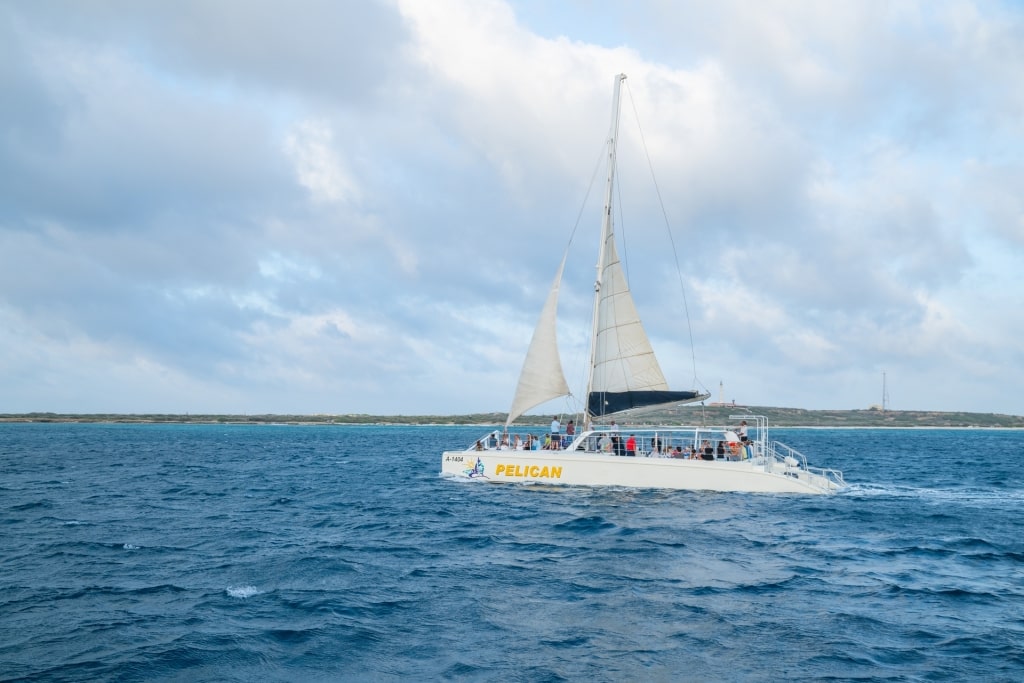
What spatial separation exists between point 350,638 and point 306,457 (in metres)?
55.4

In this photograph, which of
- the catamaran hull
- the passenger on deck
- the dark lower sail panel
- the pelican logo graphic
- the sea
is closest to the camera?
the sea

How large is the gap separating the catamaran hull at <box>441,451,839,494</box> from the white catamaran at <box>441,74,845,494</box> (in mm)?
44

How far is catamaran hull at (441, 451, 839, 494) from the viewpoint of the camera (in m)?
32.1

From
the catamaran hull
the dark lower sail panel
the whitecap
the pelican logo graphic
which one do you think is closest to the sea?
the whitecap

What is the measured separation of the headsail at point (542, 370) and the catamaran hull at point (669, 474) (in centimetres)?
322

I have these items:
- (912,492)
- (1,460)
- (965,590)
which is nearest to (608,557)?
(965,590)

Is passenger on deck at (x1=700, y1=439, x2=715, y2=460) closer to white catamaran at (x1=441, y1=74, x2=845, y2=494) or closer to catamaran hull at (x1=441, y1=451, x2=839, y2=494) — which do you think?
white catamaran at (x1=441, y1=74, x2=845, y2=494)

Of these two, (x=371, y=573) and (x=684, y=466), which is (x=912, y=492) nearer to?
(x=684, y=466)

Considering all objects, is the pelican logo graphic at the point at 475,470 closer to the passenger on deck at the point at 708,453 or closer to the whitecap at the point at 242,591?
the passenger on deck at the point at 708,453

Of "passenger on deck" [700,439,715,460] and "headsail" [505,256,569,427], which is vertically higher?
"headsail" [505,256,569,427]

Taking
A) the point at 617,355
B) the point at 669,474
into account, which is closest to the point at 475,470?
the point at 617,355

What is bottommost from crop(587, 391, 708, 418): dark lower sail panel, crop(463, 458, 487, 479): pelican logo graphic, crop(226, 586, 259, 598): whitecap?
crop(226, 586, 259, 598): whitecap

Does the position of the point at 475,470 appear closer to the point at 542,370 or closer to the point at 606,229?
the point at 542,370

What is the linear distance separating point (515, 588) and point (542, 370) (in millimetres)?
20695
